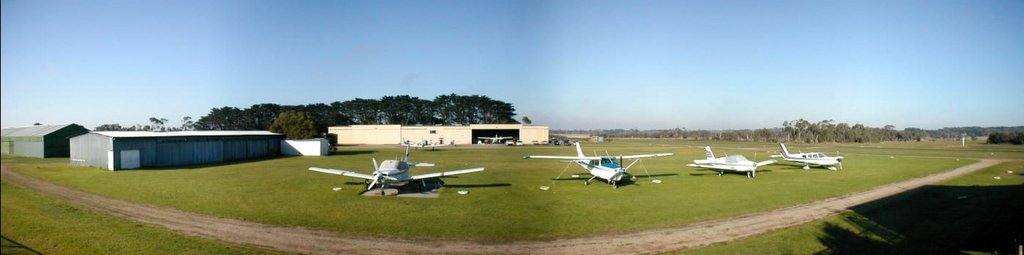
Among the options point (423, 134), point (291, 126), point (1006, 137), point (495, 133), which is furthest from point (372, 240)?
point (1006, 137)

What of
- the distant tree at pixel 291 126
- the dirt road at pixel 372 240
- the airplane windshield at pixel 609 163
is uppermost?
the distant tree at pixel 291 126

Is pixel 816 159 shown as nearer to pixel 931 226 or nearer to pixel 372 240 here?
pixel 931 226

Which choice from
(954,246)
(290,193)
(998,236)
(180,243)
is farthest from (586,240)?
(290,193)

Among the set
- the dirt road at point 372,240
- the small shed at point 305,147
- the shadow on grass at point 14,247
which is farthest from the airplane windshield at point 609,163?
the small shed at point 305,147

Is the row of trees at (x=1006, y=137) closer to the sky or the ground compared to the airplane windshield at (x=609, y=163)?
closer to the sky

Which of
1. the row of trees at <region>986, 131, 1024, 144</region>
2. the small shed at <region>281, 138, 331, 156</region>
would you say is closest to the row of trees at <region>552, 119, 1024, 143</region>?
the row of trees at <region>986, 131, 1024, 144</region>

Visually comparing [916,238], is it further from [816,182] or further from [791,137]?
[791,137]

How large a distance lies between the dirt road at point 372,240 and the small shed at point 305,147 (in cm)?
2590

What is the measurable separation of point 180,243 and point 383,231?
3148 mm

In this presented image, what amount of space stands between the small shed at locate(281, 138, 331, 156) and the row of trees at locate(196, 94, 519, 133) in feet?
15.2

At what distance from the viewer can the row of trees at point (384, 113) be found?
137 ft

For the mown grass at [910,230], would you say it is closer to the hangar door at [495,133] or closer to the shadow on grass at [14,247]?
the shadow on grass at [14,247]

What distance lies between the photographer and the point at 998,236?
9.75 metres

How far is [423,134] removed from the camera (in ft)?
202
